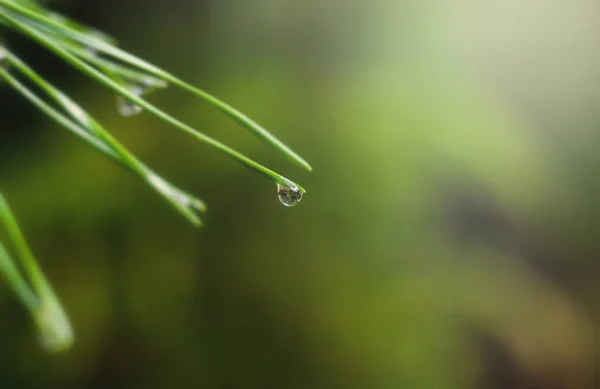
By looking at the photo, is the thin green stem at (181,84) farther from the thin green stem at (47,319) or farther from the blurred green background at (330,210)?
the blurred green background at (330,210)

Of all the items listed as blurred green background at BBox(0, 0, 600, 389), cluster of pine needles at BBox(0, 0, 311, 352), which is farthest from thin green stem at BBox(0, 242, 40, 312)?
blurred green background at BBox(0, 0, 600, 389)

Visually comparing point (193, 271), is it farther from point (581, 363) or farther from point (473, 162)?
point (581, 363)

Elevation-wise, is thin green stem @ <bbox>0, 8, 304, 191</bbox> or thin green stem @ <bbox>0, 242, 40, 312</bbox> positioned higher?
thin green stem @ <bbox>0, 8, 304, 191</bbox>

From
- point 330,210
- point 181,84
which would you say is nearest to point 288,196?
point 181,84

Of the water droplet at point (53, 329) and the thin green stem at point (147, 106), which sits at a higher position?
the thin green stem at point (147, 106)

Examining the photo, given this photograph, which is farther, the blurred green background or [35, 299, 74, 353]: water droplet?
the blurred green background

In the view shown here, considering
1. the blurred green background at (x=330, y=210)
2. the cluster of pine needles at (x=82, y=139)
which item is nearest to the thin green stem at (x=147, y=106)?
the cluster of pine needles at (x=82, y=139)

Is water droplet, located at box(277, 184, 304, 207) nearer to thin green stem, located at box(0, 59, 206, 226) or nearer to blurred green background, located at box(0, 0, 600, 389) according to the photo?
thin green stem, located at box(0, 59, 206, 226)

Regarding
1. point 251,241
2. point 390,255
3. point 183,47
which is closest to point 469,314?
point 390,255

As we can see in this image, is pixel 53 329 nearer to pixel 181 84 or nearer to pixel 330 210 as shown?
pixel 181 84
